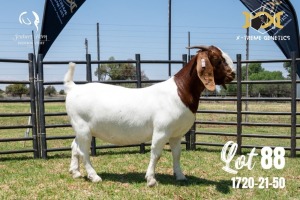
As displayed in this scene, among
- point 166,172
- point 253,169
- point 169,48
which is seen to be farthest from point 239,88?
point 169,48

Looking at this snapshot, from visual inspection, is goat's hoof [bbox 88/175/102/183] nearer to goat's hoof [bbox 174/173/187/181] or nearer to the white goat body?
the white goat body

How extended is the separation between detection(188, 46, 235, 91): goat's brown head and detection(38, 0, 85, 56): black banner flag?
414 cm

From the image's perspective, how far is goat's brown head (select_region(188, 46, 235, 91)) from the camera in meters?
4.87

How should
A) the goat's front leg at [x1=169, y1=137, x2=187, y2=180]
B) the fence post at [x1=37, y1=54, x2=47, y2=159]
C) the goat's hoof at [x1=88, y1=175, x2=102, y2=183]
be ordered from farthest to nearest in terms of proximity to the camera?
the fence post at [x1=37, y1=54, x2=47, y2=159] → the goat's front leg at [x1=169, y1=137, x2=187, y2=180] → the goat's hoof at [x1=88, y1=175, x2=102, y2=183]

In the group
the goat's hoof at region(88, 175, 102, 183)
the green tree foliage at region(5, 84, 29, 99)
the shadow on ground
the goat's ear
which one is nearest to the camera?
the goat's ear

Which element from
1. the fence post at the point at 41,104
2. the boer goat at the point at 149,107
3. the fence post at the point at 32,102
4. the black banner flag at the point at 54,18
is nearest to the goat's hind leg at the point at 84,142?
the boer goat at the point at 149,107

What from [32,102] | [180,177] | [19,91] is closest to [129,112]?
[180,177]

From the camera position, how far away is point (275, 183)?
5.38 m

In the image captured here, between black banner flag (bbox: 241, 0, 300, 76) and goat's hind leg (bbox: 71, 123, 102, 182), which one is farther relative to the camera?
black banner flag (bbox: 241, 0, 300, 76)

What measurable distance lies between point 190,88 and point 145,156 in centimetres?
272

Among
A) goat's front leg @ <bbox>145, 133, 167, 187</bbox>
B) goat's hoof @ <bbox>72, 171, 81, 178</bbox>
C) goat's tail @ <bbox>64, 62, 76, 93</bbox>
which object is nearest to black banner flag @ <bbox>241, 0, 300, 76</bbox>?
goat's front leg @ <bbox>145, 133, 167, 187</bbox>

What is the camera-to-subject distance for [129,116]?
16.9ft

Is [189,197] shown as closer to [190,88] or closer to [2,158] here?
[190,88]

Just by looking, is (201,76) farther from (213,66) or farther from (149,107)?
(149,107)
